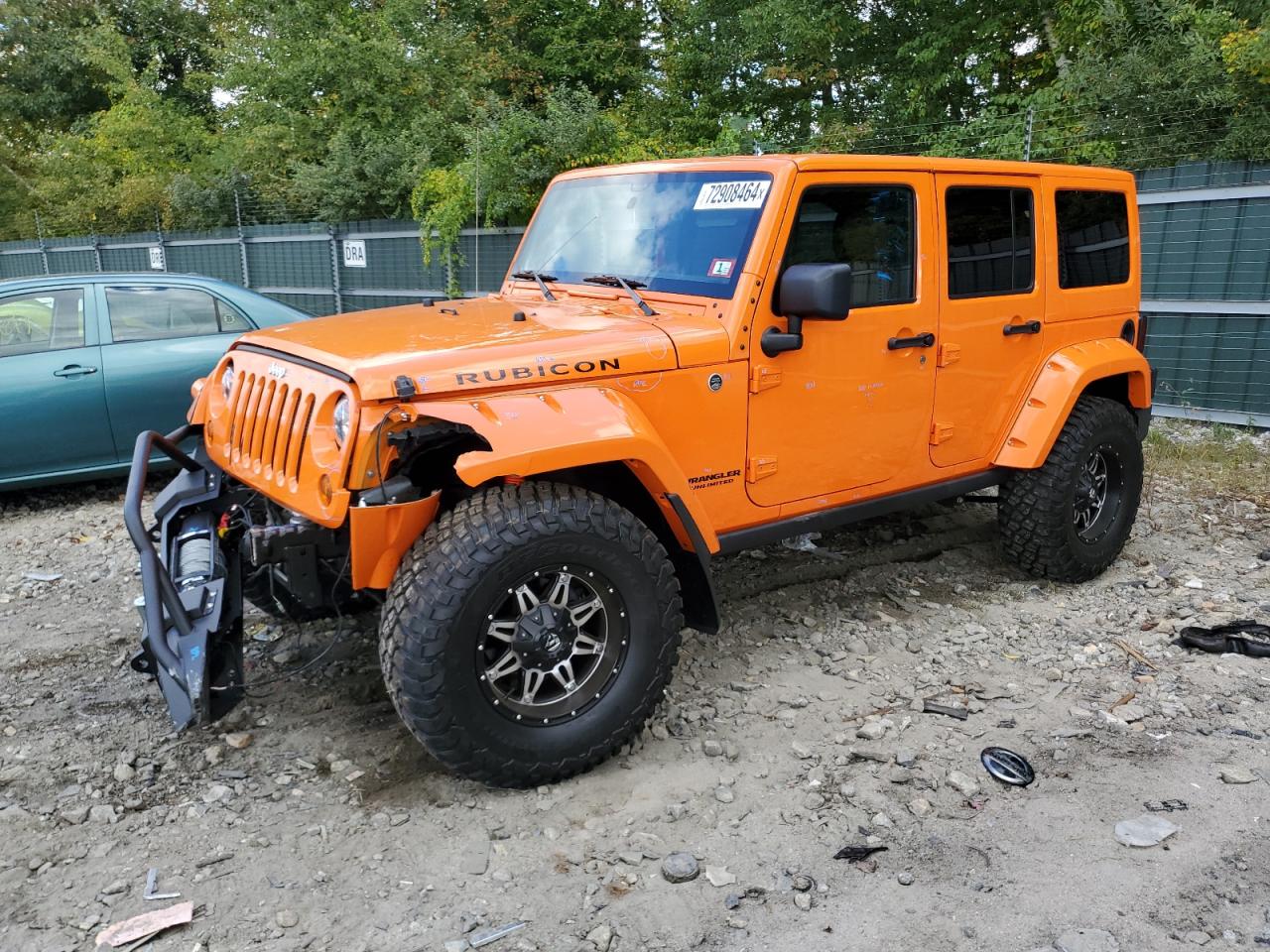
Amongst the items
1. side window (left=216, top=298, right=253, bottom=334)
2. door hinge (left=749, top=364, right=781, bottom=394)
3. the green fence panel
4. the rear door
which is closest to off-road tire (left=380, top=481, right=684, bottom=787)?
door hinge (left=749, top=364, right=781, bottom=394)

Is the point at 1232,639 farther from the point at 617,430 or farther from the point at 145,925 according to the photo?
the point at 145,925

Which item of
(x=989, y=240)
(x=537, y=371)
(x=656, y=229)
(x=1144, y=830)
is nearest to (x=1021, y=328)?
(x=989, y=240)

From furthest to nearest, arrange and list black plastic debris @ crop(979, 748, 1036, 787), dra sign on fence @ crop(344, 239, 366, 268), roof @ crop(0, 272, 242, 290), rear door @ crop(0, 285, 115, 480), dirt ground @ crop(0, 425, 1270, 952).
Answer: dra sign on fence @ crop(344, 239, 366, 268) < roof @ crop(0, 272, 242, 290) < rear door @ crop(0, 285, 115, 480) < black plastic debris @ crop(979, 748, 1036, 787) < dirt ground @ crop(0, 425, 1270, 952)

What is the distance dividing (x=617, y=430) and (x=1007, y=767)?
1.82 m

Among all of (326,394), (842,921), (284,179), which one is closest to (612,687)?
(842,921)

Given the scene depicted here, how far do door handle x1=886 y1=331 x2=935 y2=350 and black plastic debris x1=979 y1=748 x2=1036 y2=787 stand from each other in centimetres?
164

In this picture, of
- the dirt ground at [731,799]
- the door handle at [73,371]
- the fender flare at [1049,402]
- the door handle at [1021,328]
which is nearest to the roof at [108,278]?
the door handle at [73,371]

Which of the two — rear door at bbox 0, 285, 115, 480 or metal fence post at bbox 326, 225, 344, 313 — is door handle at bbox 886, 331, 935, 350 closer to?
rear door at bbox 0, 285, 115, 480

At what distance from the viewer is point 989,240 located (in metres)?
4.54

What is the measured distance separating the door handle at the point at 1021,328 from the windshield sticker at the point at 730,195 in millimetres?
1529

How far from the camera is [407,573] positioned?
3086 millimetres

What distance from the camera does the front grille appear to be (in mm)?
3287

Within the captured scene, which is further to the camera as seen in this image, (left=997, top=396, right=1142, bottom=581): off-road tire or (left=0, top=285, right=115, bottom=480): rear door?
(left=0, top=285, right=115, bottom=480): rear door

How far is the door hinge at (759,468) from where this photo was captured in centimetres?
384
